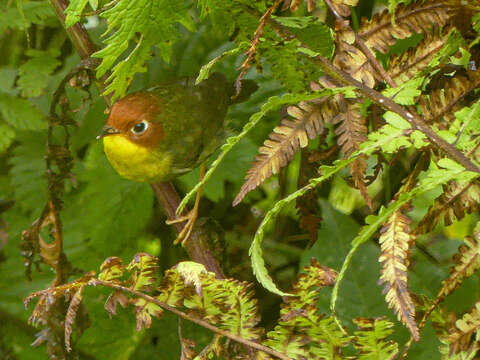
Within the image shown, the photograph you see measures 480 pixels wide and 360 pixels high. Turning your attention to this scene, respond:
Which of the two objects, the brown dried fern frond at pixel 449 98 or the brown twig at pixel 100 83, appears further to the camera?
the brown twig at pixel 100 83

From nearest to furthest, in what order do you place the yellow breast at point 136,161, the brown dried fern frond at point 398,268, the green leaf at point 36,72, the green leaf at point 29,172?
the brown dried fern frond at point 398,268
the yellow breast at point 136,161
the green leaf at point 36,72
the green leaf at point 29,172

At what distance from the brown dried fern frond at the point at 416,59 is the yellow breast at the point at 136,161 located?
0.49m

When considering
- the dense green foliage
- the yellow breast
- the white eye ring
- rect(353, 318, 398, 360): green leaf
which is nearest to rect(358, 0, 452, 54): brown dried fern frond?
the dense green foliage

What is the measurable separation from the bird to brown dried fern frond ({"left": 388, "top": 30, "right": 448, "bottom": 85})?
1.62ft

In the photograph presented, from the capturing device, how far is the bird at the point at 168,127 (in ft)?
3.94

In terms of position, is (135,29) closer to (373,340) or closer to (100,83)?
(100,83)

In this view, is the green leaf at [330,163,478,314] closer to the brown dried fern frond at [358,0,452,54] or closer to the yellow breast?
the brown dried fern frond at [358,0,452,54]

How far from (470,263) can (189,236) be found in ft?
1.45

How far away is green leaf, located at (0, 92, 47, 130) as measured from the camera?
5.10ft

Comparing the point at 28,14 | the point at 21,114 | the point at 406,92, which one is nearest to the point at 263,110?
the point at 406,92

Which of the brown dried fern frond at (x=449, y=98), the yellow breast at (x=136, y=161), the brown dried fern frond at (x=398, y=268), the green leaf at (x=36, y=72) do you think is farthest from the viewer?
the green leaf at (x=36, y=72)

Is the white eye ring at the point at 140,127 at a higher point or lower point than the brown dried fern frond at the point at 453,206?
higher

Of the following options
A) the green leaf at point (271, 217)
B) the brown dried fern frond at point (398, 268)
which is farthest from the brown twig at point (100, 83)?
the brown dried fern frond at point (398, 268)

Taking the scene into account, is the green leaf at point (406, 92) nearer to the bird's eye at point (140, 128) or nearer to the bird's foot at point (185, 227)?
the bird's foot at point (185, 227)
